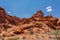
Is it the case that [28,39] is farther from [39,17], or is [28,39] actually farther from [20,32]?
[39,17]

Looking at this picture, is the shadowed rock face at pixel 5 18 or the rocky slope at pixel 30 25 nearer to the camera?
the rocky slope at pixel 30 25

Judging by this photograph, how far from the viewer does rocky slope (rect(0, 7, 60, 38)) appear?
4047 centimetres

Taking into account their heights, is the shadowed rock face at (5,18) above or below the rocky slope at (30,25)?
above

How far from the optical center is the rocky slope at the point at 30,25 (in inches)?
1593

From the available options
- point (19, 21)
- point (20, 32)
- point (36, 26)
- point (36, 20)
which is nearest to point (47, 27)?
point (36, 26)

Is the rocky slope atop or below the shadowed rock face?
below

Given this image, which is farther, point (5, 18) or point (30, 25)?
point (5, 18)

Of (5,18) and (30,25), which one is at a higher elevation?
(5,18)

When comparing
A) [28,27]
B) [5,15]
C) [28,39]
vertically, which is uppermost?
[5,15]

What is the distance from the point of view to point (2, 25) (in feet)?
165

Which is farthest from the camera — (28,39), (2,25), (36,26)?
(2,25)

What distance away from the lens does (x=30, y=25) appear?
151ft

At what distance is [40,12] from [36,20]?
4433 millimetres

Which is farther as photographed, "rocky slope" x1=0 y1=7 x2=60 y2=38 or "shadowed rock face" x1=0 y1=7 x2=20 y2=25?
"shadowed rock face" x1=0 y1=7 x2=20 y2=25
